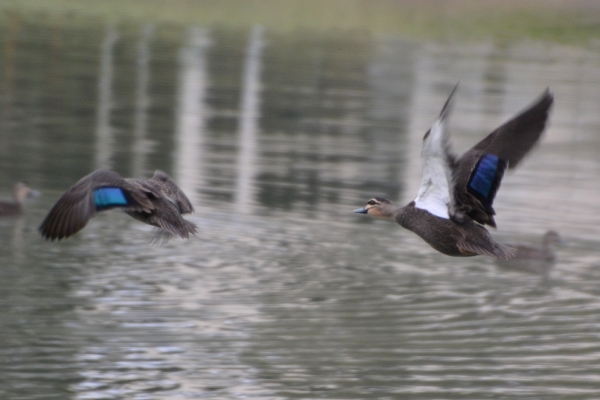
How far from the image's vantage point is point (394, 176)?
61.3 ft

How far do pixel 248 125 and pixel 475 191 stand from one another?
14395mm

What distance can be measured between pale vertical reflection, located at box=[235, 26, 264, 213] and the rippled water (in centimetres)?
8

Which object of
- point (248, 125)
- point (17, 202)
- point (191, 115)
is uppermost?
point (191, 115)

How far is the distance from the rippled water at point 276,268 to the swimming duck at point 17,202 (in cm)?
16

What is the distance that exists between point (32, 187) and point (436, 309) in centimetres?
651

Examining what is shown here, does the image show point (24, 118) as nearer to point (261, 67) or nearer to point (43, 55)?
point (43, 55)

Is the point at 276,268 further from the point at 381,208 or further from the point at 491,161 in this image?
the point at 491,161

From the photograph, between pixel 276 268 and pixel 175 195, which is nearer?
pixel 175 195

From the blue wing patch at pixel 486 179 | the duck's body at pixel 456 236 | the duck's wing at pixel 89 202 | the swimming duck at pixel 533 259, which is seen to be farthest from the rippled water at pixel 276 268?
the blue wing patch at pixel 486 179

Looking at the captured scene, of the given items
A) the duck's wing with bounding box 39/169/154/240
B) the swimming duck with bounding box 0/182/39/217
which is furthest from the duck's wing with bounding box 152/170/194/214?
the swimming duck with bounding box 0/182/39/217

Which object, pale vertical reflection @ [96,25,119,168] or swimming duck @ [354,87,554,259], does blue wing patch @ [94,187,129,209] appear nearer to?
swimming duck @ [354,87,554,259]

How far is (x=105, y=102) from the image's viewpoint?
2469cm

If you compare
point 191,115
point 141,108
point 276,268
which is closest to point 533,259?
point 276,268

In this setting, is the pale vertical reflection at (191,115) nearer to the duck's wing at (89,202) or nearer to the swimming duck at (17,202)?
the swimming duck at (17,202)
